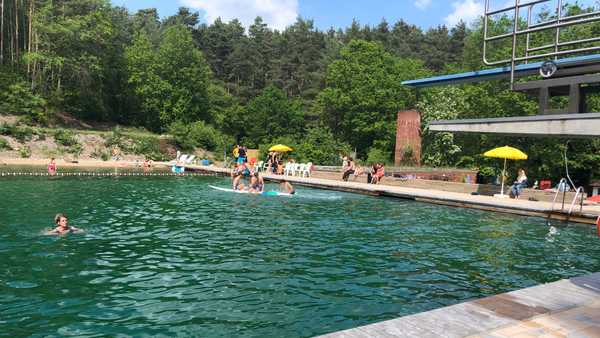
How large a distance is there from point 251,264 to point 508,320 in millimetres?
5599

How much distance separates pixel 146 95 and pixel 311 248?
55.6 metres

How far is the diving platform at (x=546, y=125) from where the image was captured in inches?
282

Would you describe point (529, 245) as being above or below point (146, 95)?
below

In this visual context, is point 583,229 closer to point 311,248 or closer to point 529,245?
point 529,245

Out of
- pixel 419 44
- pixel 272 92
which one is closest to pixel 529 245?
pixel 272 92

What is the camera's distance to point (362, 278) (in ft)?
29.4

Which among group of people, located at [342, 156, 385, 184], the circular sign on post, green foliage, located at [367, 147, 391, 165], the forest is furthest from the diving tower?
green foliage, located at [367, 147, 391, 165]

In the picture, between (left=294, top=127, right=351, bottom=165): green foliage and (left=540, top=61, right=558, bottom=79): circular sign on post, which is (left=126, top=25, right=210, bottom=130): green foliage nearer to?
(left=294, top=127, right=351, bottom=165): green foliage

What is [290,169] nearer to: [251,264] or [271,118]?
[271,118]

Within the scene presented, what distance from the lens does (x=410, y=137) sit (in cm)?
4412

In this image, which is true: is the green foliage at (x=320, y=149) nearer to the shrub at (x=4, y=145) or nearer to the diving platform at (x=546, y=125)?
the shrub at (x=4, y=145)

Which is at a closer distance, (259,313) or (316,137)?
(259,313)

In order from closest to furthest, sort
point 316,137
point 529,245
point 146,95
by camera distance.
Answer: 1. point 529,245
2. point 316,137
3. point 146,95

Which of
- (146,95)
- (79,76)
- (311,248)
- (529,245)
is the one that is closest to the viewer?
(311,248)
